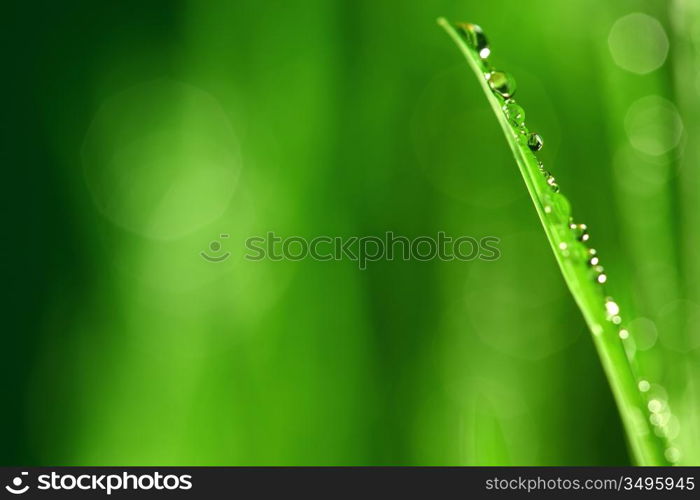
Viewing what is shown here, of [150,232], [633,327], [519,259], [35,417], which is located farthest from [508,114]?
[35,417]

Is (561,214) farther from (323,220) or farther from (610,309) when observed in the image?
(323,220)

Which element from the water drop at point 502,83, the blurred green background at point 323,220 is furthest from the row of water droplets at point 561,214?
the blurred green background at point 323,220

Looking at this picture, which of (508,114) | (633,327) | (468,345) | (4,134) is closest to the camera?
(508,114)

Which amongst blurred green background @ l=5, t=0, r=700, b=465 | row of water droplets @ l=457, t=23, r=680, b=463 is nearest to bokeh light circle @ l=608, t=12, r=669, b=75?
blurred green background @ l=5, t=0, r=700, b=465

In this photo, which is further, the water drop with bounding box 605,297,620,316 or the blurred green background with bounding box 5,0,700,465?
the blurred green background with bounding box 5,0,700,465

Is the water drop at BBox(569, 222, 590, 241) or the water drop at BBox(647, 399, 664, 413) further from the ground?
the water drop at BBox(569, 222, 590, 241)

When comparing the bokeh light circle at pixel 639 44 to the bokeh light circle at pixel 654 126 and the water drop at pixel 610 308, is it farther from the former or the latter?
the water drop at pixel 610 308

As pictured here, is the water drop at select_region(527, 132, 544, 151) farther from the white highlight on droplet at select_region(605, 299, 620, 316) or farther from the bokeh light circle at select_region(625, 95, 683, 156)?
the bokeh light circle at select_region(625, 95, 683, 156)

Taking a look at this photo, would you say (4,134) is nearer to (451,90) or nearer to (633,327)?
(451,90)
